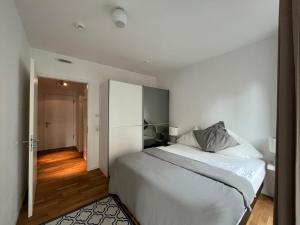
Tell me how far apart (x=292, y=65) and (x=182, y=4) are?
141 cm

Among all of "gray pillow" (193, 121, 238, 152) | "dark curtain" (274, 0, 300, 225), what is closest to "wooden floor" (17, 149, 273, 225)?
"gray pillow" (193, 121, 238, 152)

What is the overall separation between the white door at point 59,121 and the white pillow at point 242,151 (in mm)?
5219

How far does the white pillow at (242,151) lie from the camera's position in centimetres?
228

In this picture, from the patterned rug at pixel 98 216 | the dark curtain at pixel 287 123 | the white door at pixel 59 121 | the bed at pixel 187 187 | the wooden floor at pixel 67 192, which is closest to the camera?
the dark curtain at pixel 287 123

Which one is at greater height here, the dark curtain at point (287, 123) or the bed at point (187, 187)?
the dark curtain at point (287, 123)

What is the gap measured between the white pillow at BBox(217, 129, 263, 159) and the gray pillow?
0.24 ft

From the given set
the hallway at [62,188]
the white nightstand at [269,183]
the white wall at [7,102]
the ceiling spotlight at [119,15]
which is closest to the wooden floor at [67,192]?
the hallway at [62,188]

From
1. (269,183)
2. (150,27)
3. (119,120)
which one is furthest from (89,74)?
(269,183)

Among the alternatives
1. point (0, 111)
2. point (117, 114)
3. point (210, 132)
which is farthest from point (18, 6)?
point (210, 132)

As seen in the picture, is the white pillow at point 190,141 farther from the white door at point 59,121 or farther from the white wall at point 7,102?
the white door at point 59,121

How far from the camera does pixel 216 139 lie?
8.54ft

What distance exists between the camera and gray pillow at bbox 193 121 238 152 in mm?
2527

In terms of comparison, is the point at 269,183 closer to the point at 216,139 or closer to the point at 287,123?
the point at 216,139

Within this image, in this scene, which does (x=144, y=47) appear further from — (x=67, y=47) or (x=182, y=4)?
(x=67, y=47)
